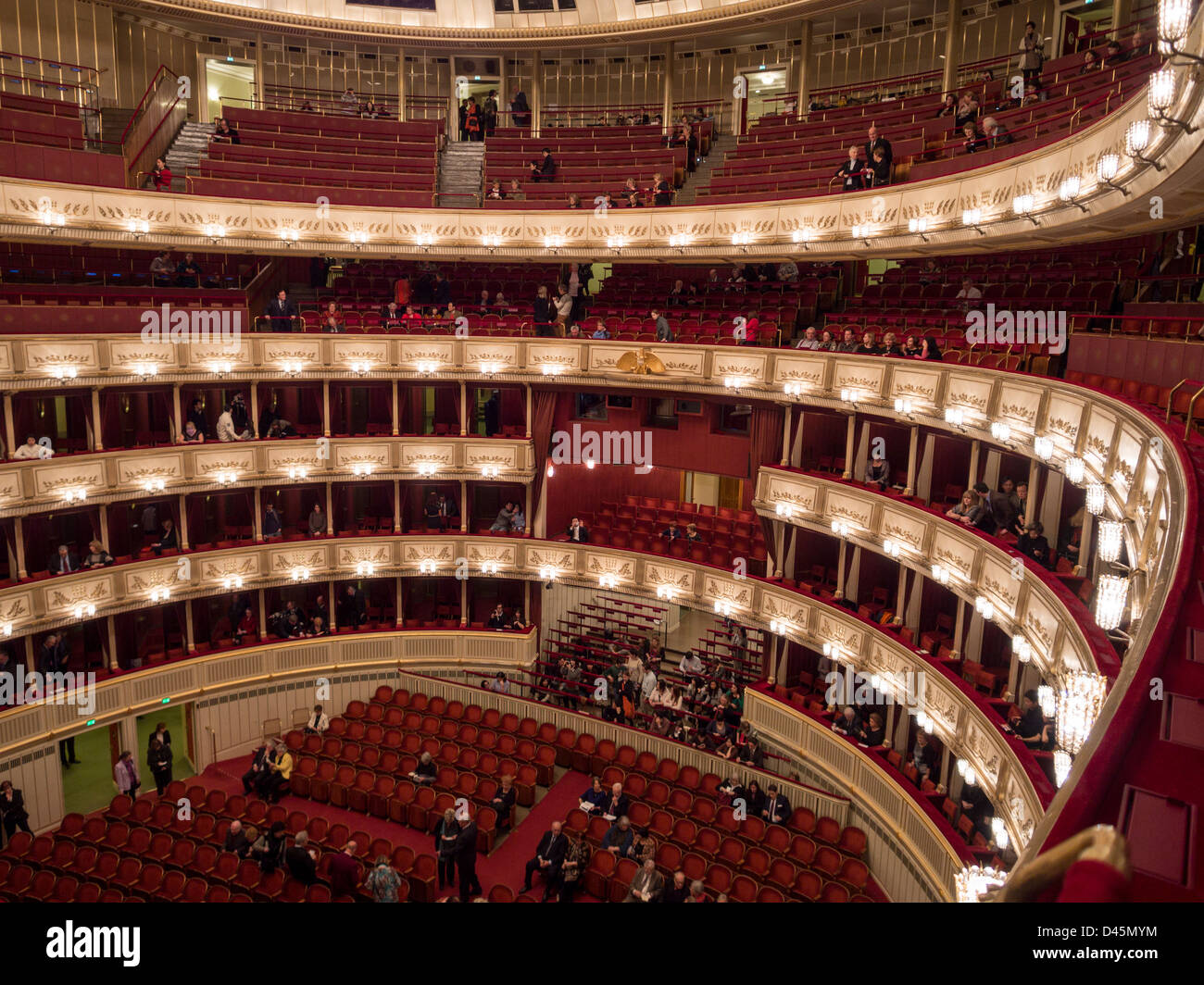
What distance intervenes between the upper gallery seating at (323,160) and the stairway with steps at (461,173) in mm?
322

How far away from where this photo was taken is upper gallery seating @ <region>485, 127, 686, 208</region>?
19.1 metres

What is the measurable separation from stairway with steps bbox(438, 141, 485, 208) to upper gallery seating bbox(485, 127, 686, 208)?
0.31 metres

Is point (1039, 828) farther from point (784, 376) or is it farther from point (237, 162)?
point (237, 162)

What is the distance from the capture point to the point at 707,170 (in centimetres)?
2036

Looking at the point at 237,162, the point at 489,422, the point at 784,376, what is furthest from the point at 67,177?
the point at 784,376

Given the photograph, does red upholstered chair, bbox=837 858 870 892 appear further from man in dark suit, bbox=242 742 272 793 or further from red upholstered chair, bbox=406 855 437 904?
man in dark suit, bbox=242 742 272 793

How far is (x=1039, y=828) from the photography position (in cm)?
272

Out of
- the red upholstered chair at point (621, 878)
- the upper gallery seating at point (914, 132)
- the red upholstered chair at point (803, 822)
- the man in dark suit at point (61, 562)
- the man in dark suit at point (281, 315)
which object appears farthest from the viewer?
the man in dark suit at point (281, 315)

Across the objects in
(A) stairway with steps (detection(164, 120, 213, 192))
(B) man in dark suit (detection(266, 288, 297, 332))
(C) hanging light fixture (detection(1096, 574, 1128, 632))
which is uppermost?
(A) stairway with steps (detection(164, 120, 213, 192))

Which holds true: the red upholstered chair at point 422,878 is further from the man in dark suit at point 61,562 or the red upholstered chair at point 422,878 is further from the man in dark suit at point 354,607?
the man in dark suit at point 61,562

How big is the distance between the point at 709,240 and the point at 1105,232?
7533mm

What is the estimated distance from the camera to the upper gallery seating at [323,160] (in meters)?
17.9

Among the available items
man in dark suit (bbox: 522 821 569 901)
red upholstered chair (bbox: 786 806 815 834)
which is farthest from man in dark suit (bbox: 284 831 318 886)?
red upholstered chair (bbox: 786 806 815 834)

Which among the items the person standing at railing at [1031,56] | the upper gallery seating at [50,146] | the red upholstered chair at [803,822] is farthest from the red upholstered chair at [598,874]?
the person standing at railing at [1031,56]
